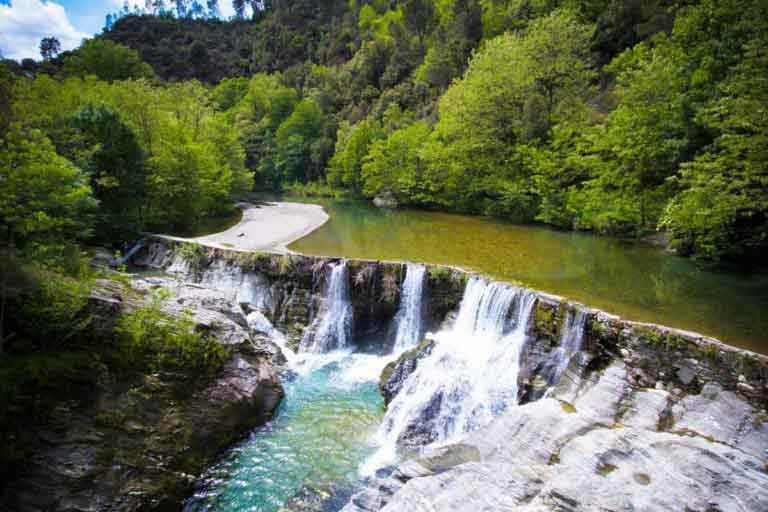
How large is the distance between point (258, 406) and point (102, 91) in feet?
70.8

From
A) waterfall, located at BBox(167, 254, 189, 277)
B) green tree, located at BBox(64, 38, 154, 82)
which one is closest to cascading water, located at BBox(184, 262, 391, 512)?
waterfall, located at BBox(167, 254, 189, 277)

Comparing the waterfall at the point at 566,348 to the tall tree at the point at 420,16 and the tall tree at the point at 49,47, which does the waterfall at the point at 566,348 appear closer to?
the tall tree at the point at 420,16

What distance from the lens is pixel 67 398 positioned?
22.6 feet

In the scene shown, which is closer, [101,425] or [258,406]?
[101,425]

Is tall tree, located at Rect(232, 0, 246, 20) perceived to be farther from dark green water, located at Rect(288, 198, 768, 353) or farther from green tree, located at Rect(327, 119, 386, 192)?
dark green water, located at Rect(288, 198, 768, 353)

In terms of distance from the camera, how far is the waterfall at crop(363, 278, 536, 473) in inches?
344

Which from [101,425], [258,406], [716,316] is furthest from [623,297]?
[101,425]

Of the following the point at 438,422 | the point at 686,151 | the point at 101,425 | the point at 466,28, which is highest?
the point at 466,28

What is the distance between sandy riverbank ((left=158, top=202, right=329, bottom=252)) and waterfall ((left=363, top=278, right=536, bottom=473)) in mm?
7985

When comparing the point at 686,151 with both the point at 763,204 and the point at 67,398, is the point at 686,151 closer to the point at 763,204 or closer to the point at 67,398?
the point at 763,204

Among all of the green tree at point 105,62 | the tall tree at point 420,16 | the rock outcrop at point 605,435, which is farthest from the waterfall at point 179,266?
the tall tree at point 420,16

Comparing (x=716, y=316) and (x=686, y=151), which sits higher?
(x=686, y=151)

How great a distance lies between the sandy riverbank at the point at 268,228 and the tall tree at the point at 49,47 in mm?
75851

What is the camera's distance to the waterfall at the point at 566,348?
8.88 m
